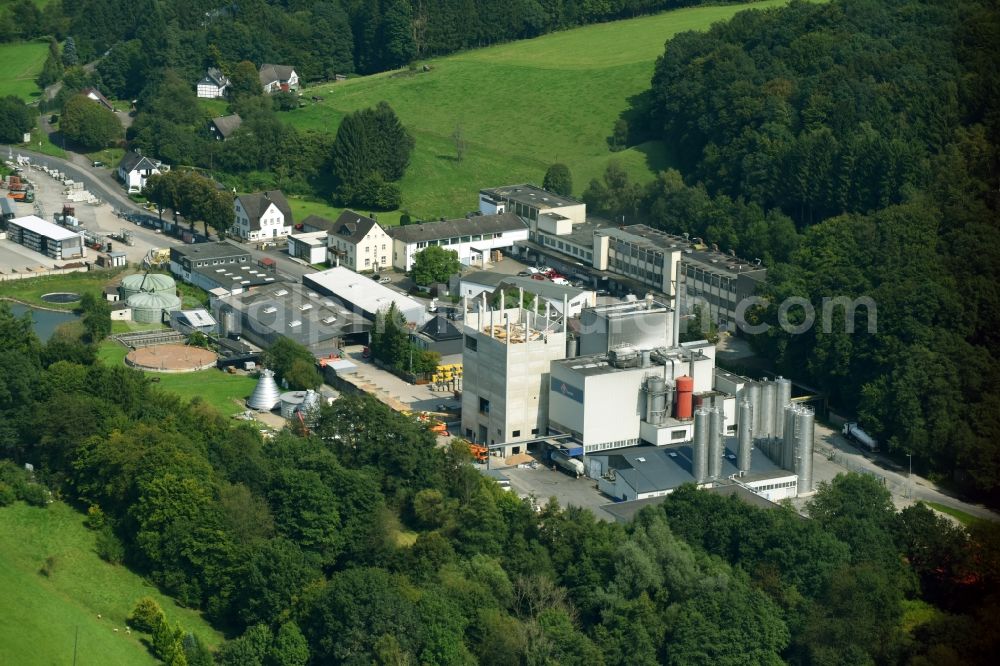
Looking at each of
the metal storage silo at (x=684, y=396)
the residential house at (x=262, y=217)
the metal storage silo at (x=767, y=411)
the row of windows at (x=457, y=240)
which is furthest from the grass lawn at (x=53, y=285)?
the metal storage silo at (x=767, y=411)

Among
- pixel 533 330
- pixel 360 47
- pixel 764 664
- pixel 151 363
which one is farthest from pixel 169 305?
pixel 360 47

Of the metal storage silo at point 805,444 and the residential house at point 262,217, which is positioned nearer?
the metal storage silo at point 805,444

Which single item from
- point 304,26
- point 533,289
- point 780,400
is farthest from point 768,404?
point 304,26

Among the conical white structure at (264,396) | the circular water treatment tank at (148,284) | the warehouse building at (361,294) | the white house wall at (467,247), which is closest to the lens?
the conical white structure at (264,396)

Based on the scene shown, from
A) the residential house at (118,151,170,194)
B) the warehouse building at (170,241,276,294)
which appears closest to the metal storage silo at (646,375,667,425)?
the warehouse building at (170,241,276,294)

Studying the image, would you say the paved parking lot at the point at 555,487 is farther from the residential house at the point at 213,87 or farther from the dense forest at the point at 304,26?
the dense forest at the point at 304,26

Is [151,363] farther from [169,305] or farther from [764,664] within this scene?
[764,664]

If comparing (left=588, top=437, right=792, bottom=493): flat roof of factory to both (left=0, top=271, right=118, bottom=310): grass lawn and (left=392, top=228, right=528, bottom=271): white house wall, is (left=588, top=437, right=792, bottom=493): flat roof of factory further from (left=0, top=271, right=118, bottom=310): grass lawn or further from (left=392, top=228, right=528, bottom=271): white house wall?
(left=0, top=271, right=118, bottom=310): grass lawn

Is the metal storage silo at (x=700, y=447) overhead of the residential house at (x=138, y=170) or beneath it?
beneath
